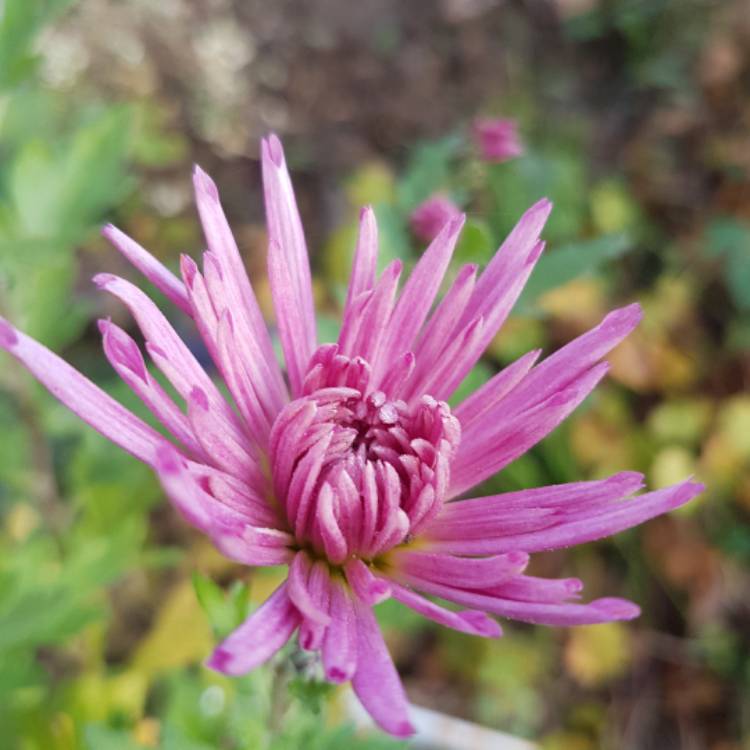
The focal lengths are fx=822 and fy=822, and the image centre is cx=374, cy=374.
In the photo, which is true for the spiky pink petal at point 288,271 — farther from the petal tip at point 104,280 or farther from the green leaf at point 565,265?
the green leaf at point 565,265

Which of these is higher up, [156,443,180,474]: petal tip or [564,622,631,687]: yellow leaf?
[156,443,180,474]: petal tip

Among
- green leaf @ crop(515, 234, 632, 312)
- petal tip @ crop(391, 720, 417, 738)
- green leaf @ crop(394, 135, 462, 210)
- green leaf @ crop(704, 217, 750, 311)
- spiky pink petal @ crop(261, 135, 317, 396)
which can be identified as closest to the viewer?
petal tip @ crop(391, 720, 417, 738)

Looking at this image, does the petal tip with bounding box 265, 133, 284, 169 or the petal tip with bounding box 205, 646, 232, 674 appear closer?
the petal tip with bounding box 205, 646, 232, 674

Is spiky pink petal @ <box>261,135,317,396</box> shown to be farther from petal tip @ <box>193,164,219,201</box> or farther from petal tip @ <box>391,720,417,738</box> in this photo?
petal tip @ <box>391,720,417,738</box>

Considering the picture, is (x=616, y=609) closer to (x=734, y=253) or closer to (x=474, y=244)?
(x=474, y=244)

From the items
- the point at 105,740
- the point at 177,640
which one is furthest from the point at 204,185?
the point at 177,640

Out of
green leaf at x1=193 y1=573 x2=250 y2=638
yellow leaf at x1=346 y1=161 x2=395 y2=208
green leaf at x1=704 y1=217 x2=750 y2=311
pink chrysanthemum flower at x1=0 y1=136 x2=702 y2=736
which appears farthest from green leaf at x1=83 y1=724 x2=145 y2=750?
green leaf at x1=704 y1=217 x2=750 y2=311

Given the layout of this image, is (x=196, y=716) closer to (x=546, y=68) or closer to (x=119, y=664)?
(x=119, y=664)

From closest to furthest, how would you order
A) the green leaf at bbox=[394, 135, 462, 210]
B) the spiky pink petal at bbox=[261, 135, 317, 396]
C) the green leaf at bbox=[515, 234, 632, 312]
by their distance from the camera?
the spiky pink petal at bbox=[261, 135, 317, 396]
the green leaf at bbox=[515, 234, 632, 312]
the green leaf at bbox=[394, 135, 462, 210]
